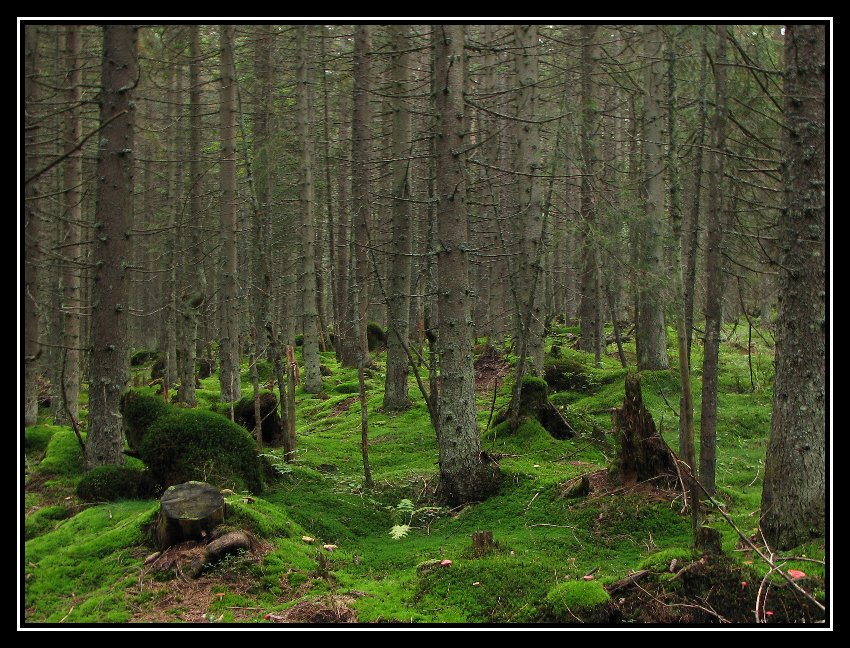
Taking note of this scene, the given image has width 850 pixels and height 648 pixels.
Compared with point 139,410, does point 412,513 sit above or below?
below

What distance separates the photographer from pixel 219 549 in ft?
18.3

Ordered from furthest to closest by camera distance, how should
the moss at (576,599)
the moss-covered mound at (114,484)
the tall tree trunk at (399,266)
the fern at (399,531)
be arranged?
1. the tall tree trunk at (399,266)
2. the moss-covered mound at (114,484)
3. the fern at (399,531)
4. the moss at (576,599)

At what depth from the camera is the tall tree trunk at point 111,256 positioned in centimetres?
757

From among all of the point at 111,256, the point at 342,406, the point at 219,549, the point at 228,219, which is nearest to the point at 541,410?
the point at 219,549

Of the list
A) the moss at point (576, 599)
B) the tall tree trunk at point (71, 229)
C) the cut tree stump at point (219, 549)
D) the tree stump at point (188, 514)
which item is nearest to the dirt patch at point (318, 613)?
the cut tree stump at point (219, 549)

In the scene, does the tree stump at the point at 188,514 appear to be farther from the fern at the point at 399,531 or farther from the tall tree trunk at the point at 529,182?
the tall tree trunk at the point at 529,182

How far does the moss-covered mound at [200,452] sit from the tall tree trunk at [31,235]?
1542mm

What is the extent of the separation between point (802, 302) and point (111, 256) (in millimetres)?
7203

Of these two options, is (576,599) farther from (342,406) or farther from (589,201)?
(589,201)

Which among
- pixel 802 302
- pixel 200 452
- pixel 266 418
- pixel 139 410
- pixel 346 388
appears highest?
pixel 802 302

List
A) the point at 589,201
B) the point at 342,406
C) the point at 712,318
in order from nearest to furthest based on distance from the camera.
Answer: the point at 712,318 → the point at 342,406 → the point at 589,201

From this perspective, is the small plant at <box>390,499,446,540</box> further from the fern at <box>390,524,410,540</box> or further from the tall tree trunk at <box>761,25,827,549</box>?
the tall tree trunk at <box>761,25,827,549</box>

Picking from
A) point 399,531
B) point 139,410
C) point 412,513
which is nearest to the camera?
point 399,531

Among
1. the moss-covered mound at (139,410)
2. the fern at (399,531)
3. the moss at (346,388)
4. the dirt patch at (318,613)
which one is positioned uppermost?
the moss-covered mound at (139,410)
